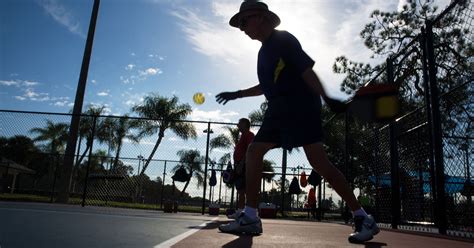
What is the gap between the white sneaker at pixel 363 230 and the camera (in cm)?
261

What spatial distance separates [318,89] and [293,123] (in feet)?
1.02

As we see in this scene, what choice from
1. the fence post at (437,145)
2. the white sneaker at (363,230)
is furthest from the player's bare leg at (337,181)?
the fence post at (437,145)

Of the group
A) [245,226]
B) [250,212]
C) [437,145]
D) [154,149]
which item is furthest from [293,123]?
[154,149]

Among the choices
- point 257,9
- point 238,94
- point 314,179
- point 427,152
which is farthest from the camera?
point 314,179

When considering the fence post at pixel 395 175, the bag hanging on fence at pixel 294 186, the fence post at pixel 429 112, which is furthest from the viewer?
the bag hanging on fence at pixel 294 186

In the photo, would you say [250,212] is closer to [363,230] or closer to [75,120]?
[363,230]

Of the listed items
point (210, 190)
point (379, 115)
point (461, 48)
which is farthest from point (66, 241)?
point (461, 48)

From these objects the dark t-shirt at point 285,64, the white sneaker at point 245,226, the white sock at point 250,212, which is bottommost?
the white sneaker at point 245,226

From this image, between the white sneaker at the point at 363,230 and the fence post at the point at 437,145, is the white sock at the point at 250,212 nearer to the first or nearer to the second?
the white sneaker at the point at 363,230

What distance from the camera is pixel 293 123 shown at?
2.74m

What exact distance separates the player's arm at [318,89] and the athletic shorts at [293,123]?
143 millimetres

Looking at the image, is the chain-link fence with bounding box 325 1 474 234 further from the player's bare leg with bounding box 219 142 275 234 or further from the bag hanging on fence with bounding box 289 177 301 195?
the bag hanging on fence with bounding box 289 177 301 195

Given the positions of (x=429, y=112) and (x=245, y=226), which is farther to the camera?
(x=429, y=112)

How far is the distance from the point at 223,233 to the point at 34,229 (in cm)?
133
